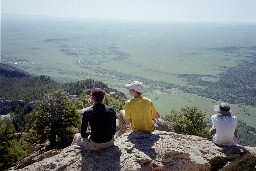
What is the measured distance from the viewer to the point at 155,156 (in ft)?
36.0

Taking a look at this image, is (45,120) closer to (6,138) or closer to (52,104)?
(52,104)

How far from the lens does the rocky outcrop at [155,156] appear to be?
10.4 m

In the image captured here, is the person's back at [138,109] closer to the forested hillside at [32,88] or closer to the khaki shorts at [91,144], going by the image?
the khaki shorts at [91,144]

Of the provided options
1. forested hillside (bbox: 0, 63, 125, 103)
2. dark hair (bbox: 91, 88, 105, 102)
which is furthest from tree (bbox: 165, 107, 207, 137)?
forested hillside (bbox: 0, 63, 125, 103)

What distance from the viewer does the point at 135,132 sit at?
12516 mm

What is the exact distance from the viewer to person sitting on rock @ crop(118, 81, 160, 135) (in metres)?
12.2

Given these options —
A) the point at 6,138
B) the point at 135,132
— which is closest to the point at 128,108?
the point at 135,132

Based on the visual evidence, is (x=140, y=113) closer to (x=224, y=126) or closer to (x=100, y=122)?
(x=100, y=122)

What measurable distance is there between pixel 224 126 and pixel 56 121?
73.6 feet

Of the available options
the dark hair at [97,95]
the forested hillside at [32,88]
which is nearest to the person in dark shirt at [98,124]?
the dark hair at [97,95]

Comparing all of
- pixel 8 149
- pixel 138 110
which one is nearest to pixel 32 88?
pixel 8 149

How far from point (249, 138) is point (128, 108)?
443 feet

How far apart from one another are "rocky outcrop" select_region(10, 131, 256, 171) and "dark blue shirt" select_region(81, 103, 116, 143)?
529 mm

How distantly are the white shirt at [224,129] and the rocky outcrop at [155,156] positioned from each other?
0.28m
